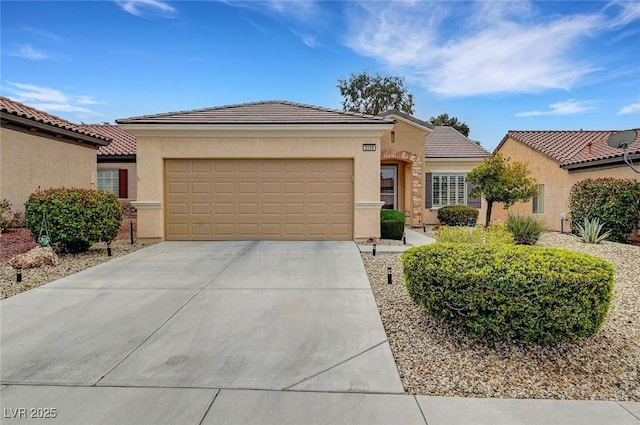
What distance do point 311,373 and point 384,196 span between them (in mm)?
14480

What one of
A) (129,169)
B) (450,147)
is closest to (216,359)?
(450,147)

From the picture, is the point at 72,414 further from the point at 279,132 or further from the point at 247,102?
the point at 247,102

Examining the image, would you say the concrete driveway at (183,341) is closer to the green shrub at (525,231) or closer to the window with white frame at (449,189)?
the green shrub at (525,231)

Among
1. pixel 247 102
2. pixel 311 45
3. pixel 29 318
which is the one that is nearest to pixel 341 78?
pixel 311 45

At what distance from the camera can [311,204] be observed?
36.6ft

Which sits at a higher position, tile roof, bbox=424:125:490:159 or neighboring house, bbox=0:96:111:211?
A: tile roof, bbox=424:125:490:159

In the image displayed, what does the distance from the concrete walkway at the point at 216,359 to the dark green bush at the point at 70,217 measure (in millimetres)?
2195

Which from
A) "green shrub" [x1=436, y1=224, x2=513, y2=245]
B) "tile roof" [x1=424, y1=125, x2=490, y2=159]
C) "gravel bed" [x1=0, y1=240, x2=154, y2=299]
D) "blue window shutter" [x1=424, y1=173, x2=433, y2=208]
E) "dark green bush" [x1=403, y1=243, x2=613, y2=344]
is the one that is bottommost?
"gravel bed" [x1=0, y1=240, x2=154, y2=299]

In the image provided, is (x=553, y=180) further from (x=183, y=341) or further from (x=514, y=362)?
(x=183, y=341)

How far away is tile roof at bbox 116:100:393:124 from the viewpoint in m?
10.9

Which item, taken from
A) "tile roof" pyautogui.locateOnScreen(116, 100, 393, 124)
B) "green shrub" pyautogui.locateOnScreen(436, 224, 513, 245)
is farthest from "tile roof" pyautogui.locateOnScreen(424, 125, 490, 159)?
"green shrub" pyautogui.locateOnScreen(436, 224, 513, 245)

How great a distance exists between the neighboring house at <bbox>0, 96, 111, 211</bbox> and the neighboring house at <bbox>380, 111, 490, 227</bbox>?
12.4 m

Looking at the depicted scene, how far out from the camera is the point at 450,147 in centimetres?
1920

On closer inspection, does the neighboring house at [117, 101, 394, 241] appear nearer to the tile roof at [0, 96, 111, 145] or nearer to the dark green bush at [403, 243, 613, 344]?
the tile roof at [0, 96, 111, 145]
